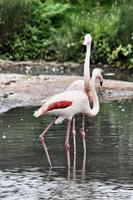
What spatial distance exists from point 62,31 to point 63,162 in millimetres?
14253

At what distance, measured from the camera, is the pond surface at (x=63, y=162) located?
818cm

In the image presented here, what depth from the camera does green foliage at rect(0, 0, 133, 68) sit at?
2231 centimetres

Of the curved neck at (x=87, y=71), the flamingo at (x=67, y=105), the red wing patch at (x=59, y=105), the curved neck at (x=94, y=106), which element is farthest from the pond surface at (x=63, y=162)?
the curved neck at (x=87, y=71)

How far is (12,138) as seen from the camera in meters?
11.3

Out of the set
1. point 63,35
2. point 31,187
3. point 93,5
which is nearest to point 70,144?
point 31,187

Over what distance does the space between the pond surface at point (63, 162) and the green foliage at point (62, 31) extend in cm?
887

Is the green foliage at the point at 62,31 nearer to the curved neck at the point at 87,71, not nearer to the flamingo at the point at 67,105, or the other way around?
the curved neck at the point at 87,71

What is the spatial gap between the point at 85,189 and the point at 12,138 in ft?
10.6

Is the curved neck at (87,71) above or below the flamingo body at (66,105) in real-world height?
Answer: above

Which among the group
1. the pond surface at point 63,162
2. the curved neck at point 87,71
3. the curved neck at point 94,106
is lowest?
the pond surface at point 63,162

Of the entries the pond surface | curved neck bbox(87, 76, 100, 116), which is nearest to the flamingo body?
curved neck bbox(87, 76, 100, 116)

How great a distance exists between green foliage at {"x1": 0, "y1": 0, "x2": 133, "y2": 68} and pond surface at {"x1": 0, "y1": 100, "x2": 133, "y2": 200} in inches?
349

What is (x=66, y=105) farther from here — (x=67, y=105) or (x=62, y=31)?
(x=62, y=31)

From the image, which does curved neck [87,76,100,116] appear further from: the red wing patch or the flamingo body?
the red wing patch
